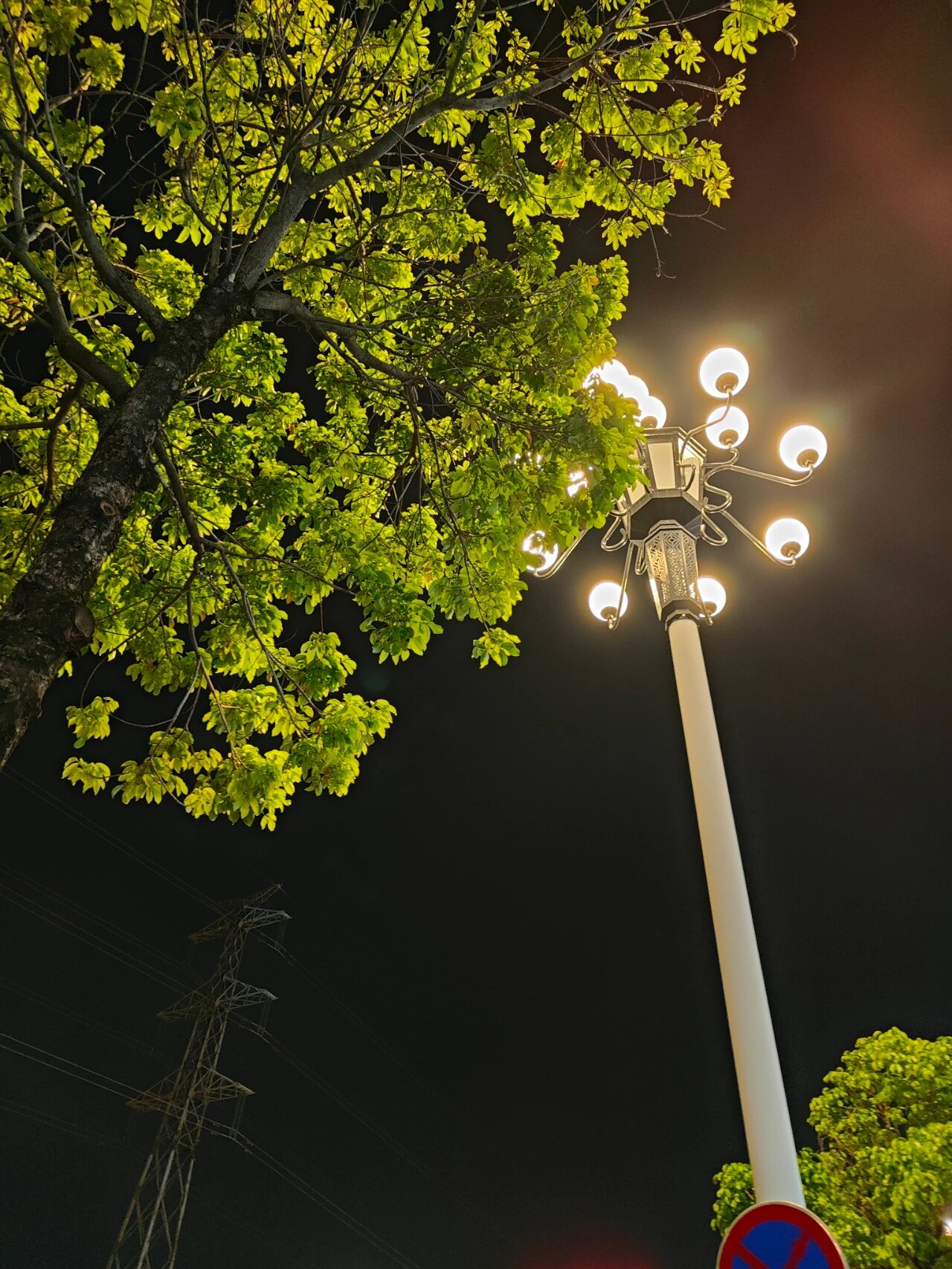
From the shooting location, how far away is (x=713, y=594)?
263 inches

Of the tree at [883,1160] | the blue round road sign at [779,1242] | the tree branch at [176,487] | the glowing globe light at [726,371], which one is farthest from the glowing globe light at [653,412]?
the tree at [883,1160]

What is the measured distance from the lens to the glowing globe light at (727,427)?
6.70 m

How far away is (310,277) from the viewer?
19.8ft

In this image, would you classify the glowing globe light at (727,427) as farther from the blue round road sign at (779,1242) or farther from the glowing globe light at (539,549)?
the blue round road sign at (779,1242)

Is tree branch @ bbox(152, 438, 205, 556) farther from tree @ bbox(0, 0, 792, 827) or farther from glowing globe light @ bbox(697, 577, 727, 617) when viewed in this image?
glowing globe light @ bbox(697, 577, 727, 617)

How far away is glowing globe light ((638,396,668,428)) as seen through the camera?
21.0 feet

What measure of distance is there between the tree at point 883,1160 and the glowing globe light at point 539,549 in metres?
8.34

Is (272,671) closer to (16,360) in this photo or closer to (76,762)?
(76,762)

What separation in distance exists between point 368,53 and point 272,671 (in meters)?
4.44

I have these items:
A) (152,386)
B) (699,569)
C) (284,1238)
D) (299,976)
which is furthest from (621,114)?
(284,1238)

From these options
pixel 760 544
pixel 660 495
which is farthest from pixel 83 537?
pixel 760 544

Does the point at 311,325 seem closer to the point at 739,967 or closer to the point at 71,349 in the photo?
the point at 71,349

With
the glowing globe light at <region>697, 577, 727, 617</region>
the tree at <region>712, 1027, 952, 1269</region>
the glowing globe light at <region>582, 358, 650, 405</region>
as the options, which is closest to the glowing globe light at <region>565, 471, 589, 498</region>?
the glowing globe light at <region>582, 358, 650, 405</region>

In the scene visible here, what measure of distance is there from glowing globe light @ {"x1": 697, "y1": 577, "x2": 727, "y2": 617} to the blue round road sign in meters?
4.50
